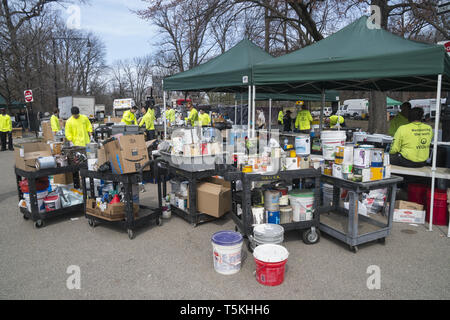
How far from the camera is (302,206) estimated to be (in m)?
4.25

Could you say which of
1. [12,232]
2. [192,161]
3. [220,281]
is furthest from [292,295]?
[12,232]

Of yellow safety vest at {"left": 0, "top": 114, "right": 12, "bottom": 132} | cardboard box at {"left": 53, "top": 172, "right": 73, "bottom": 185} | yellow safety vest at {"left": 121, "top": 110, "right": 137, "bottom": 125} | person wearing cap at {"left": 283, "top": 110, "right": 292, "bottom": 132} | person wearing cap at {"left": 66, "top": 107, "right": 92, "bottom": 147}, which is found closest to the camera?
cardboard box at {"left": 53, "top": 172, "right": 73, "bottom": 185}

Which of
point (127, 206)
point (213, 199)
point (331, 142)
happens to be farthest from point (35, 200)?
point (331, 142)

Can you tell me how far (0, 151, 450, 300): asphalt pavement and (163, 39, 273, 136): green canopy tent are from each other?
2678 mm

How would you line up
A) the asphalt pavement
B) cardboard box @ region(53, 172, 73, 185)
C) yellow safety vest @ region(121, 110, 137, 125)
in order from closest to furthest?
the asphalt pavement < cardboard box @ region(53, 172, 73, 185) < yellow safety vest @ region(121, 110, 137, 125)

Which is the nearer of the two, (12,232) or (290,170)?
(290,170)

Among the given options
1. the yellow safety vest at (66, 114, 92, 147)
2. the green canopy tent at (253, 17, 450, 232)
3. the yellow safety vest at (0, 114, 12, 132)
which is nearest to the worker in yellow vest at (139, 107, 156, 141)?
the yellow safety vest at (66, 114, 92, 147)

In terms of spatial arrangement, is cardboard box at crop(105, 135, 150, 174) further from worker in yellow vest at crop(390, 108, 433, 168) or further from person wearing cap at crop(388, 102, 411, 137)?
person wearing cap at crop(388, 102, 411, 137)

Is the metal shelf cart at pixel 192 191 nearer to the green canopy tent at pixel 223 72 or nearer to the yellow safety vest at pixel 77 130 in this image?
the green canopy tent at pixel 223 72

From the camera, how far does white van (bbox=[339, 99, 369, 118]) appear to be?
123 feet

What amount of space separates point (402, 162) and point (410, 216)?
926 millimetres

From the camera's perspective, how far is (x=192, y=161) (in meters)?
4.93

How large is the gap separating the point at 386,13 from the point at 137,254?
11.7m
